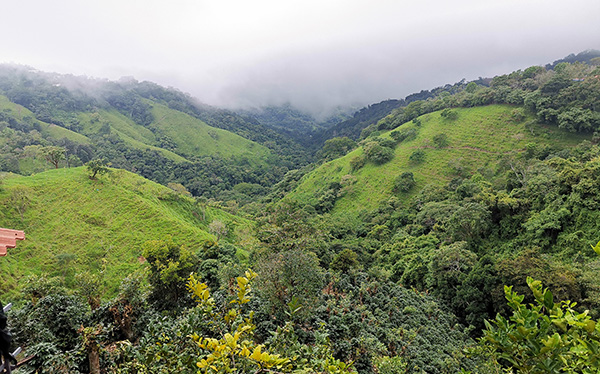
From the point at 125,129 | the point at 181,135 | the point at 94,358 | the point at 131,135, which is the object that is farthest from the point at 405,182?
the point at 125,129

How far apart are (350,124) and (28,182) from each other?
452 feet

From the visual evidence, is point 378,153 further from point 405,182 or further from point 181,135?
point 181,135

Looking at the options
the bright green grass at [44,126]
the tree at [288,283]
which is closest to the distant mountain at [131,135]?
the bright green grass at [44,126]

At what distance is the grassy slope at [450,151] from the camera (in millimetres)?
44375

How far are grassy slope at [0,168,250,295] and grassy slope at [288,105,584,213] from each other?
81.5 ft

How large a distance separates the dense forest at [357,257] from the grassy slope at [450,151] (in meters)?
0.34

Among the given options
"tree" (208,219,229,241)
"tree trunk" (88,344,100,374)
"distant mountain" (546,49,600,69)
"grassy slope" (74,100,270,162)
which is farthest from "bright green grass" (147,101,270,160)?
"distant mountain" (546,49,600,69)

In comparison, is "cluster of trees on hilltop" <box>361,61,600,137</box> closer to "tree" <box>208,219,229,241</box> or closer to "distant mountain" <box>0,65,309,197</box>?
"tree" <box>208,219,229,241</box>

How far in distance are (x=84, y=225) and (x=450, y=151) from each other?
58.4 meters

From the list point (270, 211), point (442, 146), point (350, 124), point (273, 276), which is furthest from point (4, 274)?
point (350, 124)

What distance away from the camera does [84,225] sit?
103 ft

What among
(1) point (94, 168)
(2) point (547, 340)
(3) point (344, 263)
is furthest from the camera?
(1) point (94, 168)

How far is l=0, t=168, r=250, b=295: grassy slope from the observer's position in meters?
25.3

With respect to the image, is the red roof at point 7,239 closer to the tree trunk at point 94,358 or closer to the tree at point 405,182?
the tree trunk at point 94,358
